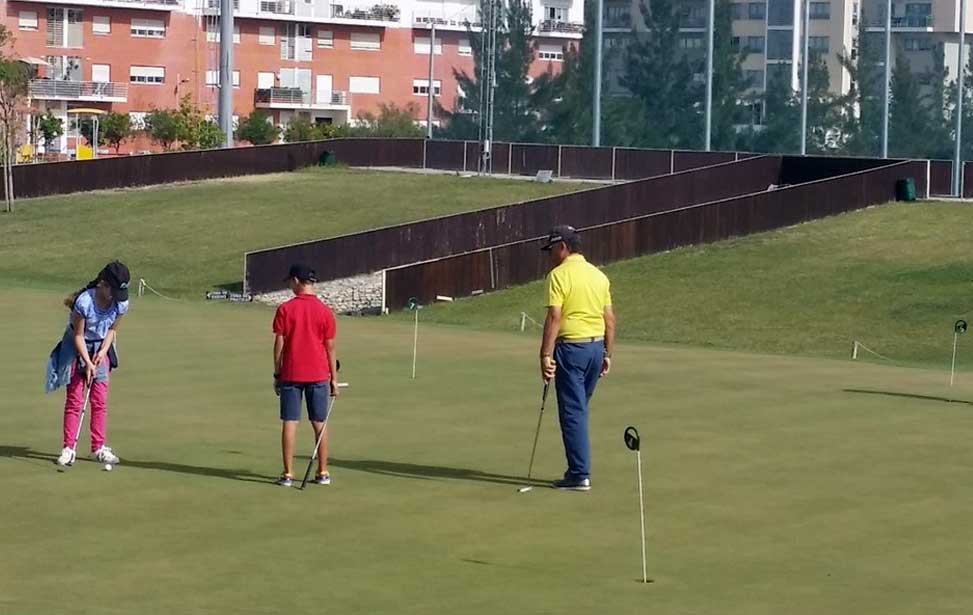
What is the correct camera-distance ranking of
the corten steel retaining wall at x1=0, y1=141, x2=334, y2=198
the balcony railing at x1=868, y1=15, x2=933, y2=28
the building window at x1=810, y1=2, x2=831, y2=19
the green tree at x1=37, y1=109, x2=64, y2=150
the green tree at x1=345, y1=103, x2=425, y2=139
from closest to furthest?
the corten steel retaining wall at x1=0, y1=141, x2=334, y2=198 → the green tree at x1=37, y1=109, x2=64, y2=150 → the green tree at x1=345, y1=103, x2=425, y2=139 → the building window at x1=810, y1=2, x2=831, y2=19 → the balcony railing at x1=868, y1=15, x2=933, y2=28

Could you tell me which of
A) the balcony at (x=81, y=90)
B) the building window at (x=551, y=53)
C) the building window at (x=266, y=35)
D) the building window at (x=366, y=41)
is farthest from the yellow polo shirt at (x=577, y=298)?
the building window at (x=551, y=53)

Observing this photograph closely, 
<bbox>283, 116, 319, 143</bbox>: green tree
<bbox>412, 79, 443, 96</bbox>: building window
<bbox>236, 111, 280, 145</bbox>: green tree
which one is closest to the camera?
<bbox>283, 116, 319, 143</bbox>: green tree

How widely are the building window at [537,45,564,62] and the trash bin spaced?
8118 cm

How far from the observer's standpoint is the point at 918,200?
5212 cm

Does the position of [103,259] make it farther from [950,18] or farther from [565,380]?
[950,18]

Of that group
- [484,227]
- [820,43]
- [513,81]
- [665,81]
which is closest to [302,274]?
[484,227]

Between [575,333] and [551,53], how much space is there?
11868 cm

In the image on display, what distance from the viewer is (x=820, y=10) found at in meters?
130

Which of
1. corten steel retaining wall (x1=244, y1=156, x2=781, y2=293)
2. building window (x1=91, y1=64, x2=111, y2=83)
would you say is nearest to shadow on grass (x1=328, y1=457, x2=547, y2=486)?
corten steel retaining wall (x1=244, y1=156, x2=781, y2=293)

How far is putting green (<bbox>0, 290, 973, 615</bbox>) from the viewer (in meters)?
11.8

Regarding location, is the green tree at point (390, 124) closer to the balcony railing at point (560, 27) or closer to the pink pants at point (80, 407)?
the balcony railing at point (560, 27)

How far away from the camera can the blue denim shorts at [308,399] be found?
1537 cm

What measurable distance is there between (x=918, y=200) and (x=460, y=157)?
21.4 meters

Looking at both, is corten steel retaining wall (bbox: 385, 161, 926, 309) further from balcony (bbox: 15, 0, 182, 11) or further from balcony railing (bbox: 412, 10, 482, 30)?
balcony railing (bbox: 412, 10, 482, 30)
